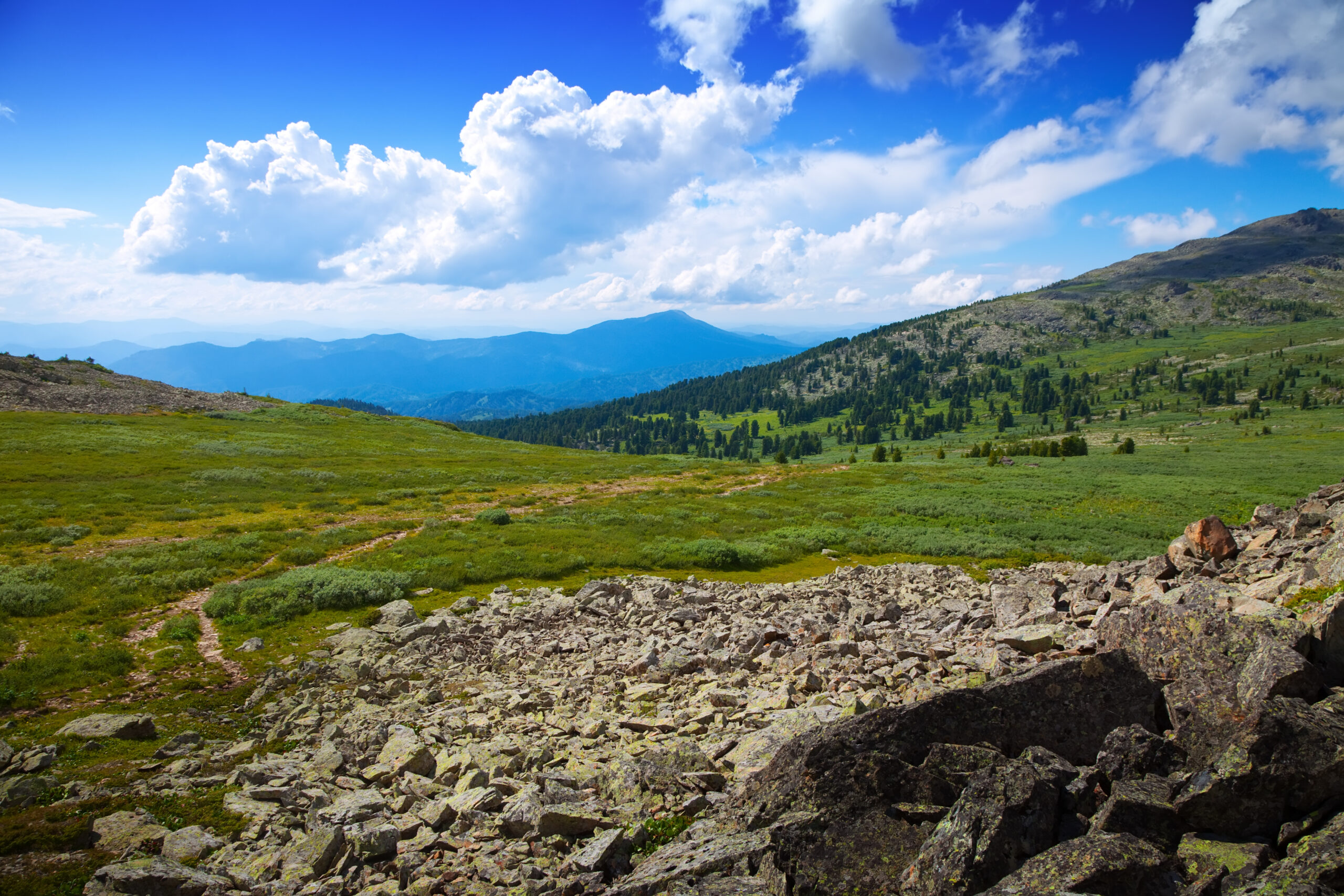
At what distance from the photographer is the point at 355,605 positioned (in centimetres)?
2100

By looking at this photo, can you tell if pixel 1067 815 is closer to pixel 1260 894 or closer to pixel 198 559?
pixel 1260 894

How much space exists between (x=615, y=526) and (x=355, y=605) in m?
18.2

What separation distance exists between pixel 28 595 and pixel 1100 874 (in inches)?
1123

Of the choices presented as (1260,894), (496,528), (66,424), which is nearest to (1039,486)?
(496,528)

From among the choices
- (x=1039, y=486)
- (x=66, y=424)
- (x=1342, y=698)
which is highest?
(x=66, y=424)

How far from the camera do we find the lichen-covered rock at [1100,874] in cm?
557

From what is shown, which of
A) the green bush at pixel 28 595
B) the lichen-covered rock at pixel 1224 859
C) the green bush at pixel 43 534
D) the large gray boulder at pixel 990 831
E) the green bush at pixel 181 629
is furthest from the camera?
the green bush at pixel 43 534

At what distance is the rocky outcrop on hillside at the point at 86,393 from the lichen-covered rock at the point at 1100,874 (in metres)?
110

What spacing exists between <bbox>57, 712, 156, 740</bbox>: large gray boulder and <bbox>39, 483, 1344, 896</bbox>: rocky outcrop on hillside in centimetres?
130

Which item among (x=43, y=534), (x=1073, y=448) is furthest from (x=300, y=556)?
(x=1073, y=448)

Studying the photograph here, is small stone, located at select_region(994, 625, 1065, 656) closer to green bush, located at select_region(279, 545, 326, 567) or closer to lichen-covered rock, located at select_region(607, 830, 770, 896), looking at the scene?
lichen-covered rock, located at select_region(607, 830, 770, 896)

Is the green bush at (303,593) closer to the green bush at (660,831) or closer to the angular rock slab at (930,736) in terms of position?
the green bush at (660,831)

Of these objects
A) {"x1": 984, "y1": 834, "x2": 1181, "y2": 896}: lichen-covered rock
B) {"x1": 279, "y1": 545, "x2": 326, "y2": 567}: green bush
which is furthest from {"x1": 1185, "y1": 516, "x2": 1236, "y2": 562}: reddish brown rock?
{"x1": 279, "y1": 545, "x2": 326, "y2": 567}: green bush

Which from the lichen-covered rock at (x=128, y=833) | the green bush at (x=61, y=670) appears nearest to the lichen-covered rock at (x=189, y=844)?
the lichen-covered rock at (x=128, y=833)
